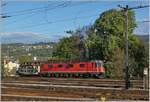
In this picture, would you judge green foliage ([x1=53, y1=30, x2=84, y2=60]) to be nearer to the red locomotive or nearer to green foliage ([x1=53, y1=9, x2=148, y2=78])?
green foliage ([x1=53, y1=9, x2=148, y2=78])

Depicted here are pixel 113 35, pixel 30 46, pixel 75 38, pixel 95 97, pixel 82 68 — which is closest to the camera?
pixel 95 97

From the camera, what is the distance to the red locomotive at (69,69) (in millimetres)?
58781

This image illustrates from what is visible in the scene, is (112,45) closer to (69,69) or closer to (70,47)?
(69,69)

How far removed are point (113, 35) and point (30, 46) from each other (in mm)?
69393

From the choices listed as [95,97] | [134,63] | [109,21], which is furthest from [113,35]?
[95,97]

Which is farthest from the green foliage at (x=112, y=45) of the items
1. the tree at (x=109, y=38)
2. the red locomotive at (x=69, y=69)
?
the red locomotive at (x=69, y=69)

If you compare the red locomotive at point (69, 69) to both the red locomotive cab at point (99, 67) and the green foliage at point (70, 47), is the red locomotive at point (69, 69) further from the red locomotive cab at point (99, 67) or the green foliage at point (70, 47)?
the green foliage at point (70, 47)

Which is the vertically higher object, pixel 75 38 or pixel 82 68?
pixel 75 38

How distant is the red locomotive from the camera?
58781mm

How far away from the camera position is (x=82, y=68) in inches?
2334

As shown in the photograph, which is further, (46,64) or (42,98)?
(46,64)

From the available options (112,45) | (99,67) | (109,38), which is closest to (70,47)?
(109,38)

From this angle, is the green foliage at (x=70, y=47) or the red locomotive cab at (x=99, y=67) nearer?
the red locomotive cab at (x=99, y=67)

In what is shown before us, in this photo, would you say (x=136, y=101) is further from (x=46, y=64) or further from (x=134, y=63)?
(x=46, y=64)
